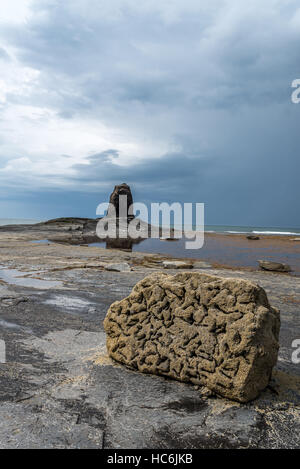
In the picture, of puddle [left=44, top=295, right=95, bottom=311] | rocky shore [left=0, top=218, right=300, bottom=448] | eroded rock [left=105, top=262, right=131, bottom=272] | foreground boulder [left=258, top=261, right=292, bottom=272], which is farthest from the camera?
foreground boulder [left=258, top=261, right=292, bottom=272]

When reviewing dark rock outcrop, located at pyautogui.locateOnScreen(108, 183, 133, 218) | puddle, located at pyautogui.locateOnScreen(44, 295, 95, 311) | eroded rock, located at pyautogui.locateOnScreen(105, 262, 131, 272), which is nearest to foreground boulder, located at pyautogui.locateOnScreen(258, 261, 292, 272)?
eroded rock, located at pyautogui.locateOnScreen(105, 262, 131, 272)

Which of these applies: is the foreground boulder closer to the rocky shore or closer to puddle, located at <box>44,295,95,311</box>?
the rocky shore

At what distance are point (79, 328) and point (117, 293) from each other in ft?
11.5

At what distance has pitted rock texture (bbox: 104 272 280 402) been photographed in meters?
3.73

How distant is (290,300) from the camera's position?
972 centimetres

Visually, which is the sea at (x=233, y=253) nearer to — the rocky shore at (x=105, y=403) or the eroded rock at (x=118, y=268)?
the eroded rock at (x=118, y=268)

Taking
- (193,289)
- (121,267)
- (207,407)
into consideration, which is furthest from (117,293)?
(207,407)

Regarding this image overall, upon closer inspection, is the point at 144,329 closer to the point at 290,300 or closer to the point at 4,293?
the point at 4,293

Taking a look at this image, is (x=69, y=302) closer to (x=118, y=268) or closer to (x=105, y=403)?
(x=105, y=403)

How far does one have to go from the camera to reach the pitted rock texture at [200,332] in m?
3.73

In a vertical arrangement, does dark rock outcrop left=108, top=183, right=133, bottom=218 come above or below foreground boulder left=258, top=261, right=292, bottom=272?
above

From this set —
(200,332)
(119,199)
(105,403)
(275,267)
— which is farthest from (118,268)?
(119,199)

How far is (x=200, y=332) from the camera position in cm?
414

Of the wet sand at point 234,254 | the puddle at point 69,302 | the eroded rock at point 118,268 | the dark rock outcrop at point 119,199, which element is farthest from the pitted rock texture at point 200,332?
the dark rock outcrop at point 119,199
